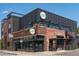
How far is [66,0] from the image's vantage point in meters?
14.9

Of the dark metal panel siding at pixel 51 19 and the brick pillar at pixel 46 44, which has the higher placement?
the dark metal panel siding at pixel 51 19

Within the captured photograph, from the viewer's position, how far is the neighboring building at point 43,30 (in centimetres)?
1509

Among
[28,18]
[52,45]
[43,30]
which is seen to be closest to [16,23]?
[28,18]

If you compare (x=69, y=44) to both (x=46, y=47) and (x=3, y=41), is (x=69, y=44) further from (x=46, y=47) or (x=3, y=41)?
(x=3, y=41)

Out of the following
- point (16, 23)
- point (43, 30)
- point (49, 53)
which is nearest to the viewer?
point (49, 53)

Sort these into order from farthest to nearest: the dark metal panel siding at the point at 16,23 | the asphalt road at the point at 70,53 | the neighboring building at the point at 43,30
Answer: the dark metal panel siding at the point at 16,23 → the neighboring building at the point at 43,30 → the asphalt road at the point at 70,53

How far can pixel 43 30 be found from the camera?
1512cm

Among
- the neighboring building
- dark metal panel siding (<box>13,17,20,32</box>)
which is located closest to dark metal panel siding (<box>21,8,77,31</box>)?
the neighboring building

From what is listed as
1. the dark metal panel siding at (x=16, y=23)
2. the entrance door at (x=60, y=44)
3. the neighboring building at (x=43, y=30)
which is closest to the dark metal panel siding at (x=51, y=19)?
the neighboring building at (x=43, y=30)

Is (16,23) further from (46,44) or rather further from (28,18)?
(46,44)

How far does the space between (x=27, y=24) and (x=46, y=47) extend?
2.61 feet

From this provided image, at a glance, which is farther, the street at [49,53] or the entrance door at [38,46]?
the entrance door at [38,46]

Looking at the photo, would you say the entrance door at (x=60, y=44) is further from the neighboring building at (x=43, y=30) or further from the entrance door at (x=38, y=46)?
the entrance door at (x=38, y=46)

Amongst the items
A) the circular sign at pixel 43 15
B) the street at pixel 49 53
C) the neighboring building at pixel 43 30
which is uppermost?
the circular sign at pixel 43 15
